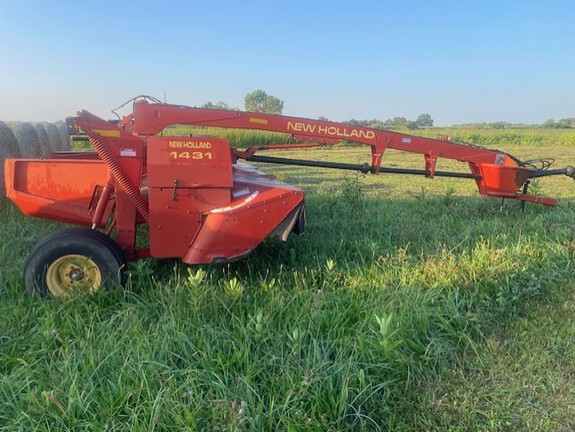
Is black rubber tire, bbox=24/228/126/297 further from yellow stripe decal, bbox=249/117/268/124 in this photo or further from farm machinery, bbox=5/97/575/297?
yellow stripe decal, bbox=249/117/268/124

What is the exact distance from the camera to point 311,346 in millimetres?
2861

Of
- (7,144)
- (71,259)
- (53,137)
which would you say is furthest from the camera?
(53,137)

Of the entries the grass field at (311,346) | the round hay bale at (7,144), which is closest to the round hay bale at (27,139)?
the round hay bale at (7,144)

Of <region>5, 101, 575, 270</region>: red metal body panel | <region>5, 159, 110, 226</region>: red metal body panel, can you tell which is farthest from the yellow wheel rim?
<region>5, 159, 110, 226</region>: red metal body panel

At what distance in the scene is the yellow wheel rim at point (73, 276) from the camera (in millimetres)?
3725

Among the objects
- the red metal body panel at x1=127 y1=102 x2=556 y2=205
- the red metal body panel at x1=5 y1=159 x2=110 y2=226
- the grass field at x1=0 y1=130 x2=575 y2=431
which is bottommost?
the grass field at x1=0 y1=130 x2=575 y2=431

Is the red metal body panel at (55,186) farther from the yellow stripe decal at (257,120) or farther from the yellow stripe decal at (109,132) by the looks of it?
the yellow stripe decal at (257,120)

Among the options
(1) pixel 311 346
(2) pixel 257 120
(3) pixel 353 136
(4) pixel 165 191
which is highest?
(2) pixel 257 120

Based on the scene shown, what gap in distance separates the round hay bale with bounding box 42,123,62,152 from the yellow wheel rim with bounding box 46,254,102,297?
689cm

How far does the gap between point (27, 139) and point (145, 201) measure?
5743mm

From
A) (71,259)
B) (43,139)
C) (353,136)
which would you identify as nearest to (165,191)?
(71,259)

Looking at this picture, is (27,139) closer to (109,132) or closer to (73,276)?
(109,132)

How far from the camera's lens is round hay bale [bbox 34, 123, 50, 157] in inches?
356

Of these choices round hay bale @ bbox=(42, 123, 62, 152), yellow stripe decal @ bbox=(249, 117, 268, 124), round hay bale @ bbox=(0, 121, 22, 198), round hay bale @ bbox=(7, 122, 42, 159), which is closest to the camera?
yellow stripe decal @ bbox=(249, 117, 268, 124)
